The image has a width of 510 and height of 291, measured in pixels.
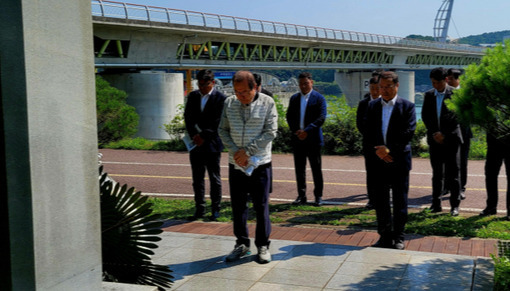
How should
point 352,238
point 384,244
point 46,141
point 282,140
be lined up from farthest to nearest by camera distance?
point 282,140 < point 352,238 < point 384,244 < point 46,141

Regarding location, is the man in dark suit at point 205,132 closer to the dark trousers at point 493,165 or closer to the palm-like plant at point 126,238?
the dark trousers at point 493,165

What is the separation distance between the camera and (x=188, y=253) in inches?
236

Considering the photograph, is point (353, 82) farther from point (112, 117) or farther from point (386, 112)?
point (386, 112)

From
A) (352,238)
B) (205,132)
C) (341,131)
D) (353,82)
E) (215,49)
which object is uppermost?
(215,49)

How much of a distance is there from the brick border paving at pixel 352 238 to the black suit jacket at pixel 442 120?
189cm

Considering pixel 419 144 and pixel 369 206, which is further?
pixel 419 144

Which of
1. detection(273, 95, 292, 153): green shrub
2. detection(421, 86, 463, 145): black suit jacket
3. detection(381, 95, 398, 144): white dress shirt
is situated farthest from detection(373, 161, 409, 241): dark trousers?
detection(273, 95, 292, 153): green shrub

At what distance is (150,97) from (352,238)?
A: 2438cm

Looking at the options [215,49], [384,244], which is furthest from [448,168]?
[215,49]

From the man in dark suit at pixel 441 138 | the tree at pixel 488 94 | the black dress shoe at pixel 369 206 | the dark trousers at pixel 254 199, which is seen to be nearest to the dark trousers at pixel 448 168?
the man in dark suit at pixel 441 138

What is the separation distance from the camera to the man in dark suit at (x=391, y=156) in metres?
6.22

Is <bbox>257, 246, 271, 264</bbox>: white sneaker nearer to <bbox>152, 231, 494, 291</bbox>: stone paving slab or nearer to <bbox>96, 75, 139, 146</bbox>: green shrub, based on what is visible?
<bbox>152, 231, 494, 291</bbox>: stone paving slab

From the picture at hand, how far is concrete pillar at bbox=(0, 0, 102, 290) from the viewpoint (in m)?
2.75

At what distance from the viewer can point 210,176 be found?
25.7 ft
